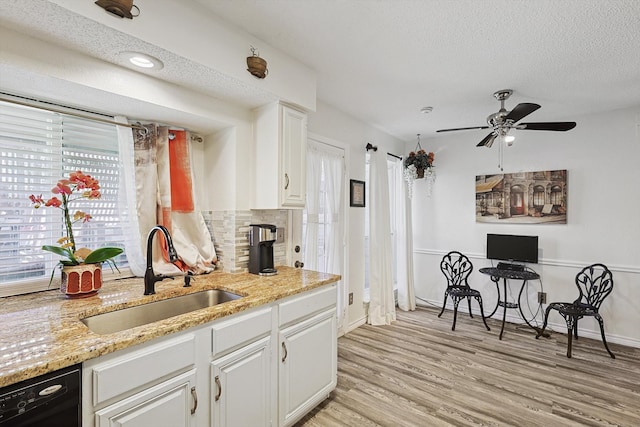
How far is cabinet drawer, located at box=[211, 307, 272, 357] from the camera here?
152 cm

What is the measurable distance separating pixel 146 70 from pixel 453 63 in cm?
212

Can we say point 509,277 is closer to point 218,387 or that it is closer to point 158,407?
point 218,387

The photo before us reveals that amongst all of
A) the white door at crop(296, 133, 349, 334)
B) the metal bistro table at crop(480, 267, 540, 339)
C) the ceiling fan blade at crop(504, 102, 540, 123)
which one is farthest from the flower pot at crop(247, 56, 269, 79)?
the metal bistro table at crop(480, 267, 540, 339)

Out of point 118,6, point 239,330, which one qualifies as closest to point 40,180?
point 118,6

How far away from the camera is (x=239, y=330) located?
1.62m

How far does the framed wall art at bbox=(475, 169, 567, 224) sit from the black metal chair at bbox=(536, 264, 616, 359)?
639 millimetres

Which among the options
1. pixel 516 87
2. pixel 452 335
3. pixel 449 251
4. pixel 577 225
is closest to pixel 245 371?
pixel 452 335

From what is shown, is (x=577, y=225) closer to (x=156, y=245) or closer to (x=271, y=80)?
(x=271, y=80)

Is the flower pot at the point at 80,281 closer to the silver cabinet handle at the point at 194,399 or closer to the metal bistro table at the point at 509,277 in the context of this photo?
the silver cabinet handle at the point at 194,399

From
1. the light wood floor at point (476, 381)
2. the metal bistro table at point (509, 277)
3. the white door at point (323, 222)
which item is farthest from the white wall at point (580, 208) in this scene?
the white door at point (323, 222)

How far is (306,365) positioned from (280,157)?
146 centimetres

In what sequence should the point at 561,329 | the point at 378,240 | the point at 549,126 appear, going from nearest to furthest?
the point at 549,126 → the point at 561,329 → the point at 378,240

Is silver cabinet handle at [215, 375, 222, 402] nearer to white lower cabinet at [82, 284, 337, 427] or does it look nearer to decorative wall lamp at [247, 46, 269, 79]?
white lower cabinet at [82, 284, 337, 427]

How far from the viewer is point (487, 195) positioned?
4.16 metres
